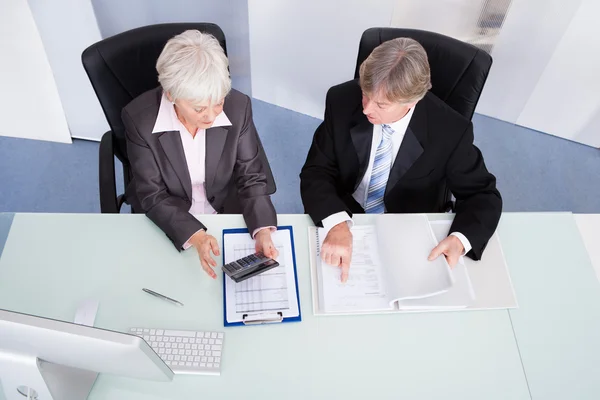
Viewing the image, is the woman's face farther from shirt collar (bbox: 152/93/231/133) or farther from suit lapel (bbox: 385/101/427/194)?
suit lapel (bbox: 385/101/427/194)

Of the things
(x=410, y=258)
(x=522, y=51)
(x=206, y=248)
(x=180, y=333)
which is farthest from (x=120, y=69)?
Result: (x=522, y=51)

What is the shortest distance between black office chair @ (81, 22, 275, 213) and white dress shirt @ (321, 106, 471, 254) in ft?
1.03

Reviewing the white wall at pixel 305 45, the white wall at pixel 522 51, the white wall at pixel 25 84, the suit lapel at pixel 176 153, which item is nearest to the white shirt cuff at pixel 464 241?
the suit lapel at pixel 176 153

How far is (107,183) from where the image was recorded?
2051mm

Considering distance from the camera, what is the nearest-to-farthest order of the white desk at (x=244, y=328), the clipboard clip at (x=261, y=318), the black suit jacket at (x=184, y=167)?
the white desk at (x=244, y=328) < the clipboard clip at (x=261, y=318) < the black suit jacket at (x=184, y=167)

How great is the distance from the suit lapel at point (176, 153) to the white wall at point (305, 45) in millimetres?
1430

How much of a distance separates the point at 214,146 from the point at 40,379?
95 cm

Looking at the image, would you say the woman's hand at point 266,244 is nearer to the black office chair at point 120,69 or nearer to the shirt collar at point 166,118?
the black office chair at point 120,69

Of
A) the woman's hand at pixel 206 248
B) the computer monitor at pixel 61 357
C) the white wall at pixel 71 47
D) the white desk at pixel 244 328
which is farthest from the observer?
the white wall at pixel 71 47

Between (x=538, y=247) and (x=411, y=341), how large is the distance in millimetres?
587

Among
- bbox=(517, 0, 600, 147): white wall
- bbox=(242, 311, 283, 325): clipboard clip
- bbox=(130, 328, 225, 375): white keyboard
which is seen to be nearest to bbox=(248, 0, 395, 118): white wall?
bbox=(517, 0, 600, 147): white wall

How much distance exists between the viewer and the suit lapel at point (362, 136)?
79.6 inches

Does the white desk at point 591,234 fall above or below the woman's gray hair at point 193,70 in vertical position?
below

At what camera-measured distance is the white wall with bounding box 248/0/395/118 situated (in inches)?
120
